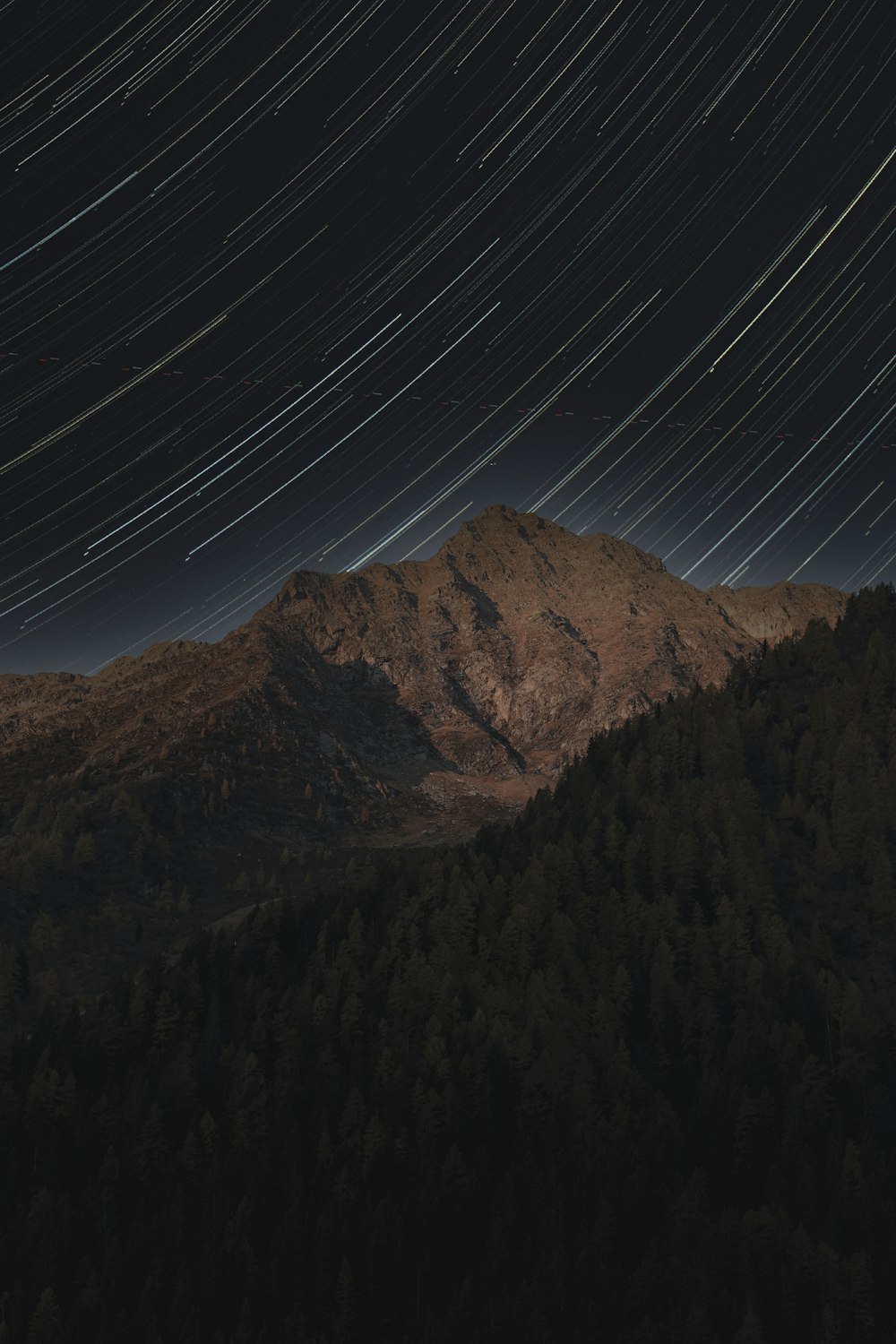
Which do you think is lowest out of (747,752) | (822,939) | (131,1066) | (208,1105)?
(822,939)

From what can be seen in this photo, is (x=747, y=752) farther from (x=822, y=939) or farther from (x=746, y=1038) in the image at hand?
(x=746, y=1038)

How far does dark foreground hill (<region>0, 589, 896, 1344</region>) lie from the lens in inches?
2776

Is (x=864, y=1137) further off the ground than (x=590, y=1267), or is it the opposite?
(x=590, y=1267)

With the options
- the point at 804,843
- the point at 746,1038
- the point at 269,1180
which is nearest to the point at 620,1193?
the point at 746,1038

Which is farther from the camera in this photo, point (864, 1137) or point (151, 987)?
point (151, 987)

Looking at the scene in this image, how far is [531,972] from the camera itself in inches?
4577

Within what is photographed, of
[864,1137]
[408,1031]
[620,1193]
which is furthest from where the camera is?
[408,1031]

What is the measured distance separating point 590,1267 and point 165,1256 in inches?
1496

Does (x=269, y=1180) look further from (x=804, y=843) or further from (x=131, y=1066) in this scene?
(x=804, y=843)

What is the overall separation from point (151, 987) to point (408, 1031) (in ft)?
127

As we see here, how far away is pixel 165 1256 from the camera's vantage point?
246 ft

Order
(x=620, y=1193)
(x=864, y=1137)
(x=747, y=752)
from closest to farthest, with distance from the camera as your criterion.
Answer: (x=620, y=1193) → (x=864, y=1137) → (x=747, y=752)

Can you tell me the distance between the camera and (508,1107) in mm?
93750

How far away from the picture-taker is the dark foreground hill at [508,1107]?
7050 cm
